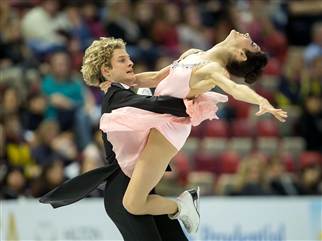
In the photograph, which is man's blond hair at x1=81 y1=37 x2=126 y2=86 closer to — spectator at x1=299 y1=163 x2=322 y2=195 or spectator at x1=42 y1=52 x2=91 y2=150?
spectator at x1=42 y1=52 x2=91 y2=150

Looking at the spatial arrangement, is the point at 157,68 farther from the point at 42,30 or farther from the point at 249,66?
the point at 249,66

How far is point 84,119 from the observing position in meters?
8.84

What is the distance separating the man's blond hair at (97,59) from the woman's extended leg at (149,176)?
44cm

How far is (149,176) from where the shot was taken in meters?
4.35

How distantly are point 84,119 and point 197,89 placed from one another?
4.64m

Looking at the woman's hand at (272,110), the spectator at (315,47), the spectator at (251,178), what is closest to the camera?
the woman's hand at (272,110)

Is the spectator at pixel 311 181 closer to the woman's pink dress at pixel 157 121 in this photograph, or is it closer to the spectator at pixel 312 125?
the spectator at pixel 312 125

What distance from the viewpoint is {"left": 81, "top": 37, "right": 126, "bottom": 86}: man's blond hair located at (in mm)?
4547

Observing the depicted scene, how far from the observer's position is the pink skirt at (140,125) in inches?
172

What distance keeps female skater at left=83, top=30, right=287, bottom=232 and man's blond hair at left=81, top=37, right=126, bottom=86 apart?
0.88 feet

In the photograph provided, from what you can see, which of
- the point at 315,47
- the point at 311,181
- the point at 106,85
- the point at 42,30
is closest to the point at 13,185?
the point at 42,30

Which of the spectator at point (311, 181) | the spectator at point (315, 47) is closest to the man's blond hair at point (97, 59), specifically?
the spectator at point (311, 181)

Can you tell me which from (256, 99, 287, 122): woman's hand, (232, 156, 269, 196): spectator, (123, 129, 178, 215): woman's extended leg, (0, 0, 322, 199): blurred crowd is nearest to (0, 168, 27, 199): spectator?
(0, 0, 322, 199): blurred crowd

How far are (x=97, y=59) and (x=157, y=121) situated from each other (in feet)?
1.60
